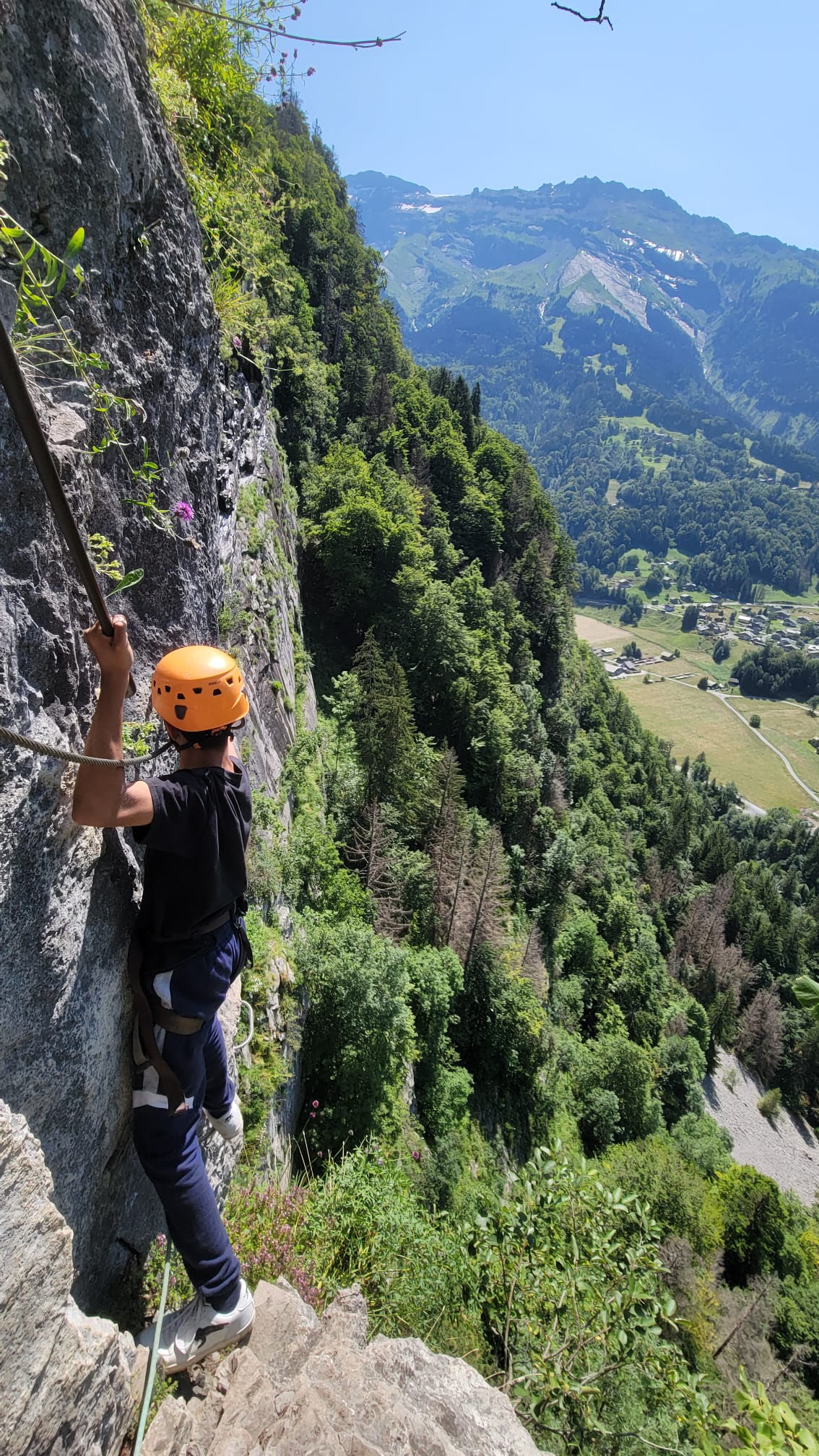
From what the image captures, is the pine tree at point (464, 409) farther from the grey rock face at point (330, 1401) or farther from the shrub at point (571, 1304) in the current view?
the grey rock face at point (330, 1401)

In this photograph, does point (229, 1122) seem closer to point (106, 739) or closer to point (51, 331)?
point (106, 739)

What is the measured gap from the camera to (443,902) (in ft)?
84.1

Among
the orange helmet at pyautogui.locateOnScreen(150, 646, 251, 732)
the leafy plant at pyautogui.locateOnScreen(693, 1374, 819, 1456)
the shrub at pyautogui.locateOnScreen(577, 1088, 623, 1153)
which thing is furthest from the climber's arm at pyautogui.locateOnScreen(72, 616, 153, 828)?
the shrub at pyautogui.locateOnScreen(577, 1088, 623, 1153)

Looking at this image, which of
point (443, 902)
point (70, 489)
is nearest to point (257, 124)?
point (70, 489)

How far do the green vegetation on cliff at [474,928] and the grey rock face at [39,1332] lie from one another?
10.4ft

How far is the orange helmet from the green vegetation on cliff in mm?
5584

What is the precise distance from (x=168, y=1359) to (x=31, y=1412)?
175 cm

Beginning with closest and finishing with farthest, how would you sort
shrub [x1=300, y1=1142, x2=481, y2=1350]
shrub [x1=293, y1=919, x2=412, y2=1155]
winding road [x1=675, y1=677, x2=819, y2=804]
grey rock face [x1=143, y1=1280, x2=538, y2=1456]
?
1. grey rock face [x1=143, y1=1280, x2=538, y2=1456]
2. shrub [x1=300, y1=1142, x2=481, y2=1350]
3. shrub [x1=293, y1=919, x2=412, y2=1155]
4. winding road [x1=675, y1=677, x2=819, y2=804]

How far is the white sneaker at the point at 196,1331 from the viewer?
4574mm

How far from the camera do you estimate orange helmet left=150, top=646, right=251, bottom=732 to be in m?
4.05

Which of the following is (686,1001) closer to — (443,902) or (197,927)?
(443,902)

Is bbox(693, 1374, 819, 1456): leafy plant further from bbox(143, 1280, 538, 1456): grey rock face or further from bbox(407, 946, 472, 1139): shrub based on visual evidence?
bbox(407, 946, 472, 1139): shrub

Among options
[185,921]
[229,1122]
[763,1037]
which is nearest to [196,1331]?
[229,1122]

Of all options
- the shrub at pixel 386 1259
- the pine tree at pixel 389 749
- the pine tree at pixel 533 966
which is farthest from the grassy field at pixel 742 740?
the shrub at pixel 386 1259
